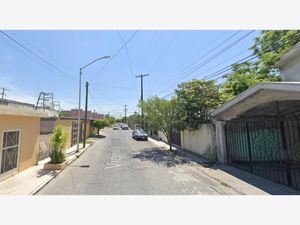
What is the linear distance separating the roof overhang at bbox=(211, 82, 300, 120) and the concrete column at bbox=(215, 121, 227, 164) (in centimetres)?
43

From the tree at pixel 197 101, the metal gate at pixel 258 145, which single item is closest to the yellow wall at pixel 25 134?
the tree at pixel 197 101

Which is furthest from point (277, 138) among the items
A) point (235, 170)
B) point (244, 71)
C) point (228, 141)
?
point (244, 71)

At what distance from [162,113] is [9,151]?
10047mm

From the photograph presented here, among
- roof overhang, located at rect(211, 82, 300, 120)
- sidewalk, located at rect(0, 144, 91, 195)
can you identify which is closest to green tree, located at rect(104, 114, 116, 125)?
sidewalk, located at rect(0, 144, 91, 195)

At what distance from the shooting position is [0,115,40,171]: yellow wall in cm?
751

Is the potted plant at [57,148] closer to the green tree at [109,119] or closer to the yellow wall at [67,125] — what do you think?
the yellow wall at [67,125]

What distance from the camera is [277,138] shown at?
33.1ft

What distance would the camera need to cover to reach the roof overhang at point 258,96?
5.97 m

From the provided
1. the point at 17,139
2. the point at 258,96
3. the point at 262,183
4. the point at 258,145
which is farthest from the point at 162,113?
the point at 17,139

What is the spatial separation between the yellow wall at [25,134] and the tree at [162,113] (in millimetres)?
8190

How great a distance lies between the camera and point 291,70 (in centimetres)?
1045

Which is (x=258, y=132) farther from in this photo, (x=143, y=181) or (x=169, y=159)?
(x=143, y=181)

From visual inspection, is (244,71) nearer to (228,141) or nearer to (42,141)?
(228,141)
